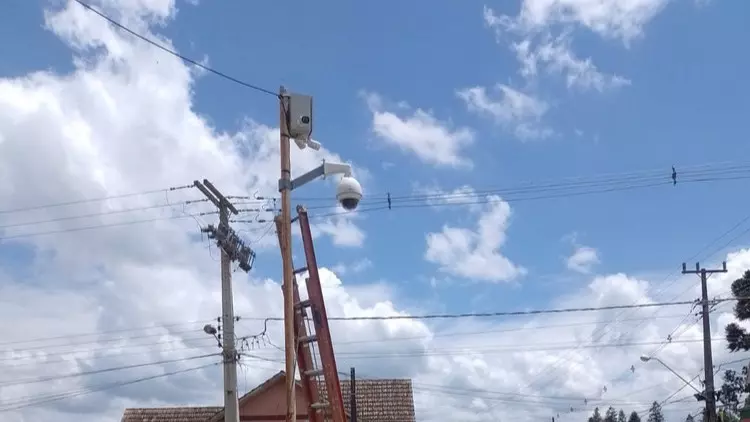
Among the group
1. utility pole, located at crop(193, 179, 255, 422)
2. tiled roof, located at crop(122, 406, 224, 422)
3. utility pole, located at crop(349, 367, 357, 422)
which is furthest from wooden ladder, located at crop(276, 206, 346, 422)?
tiled roof, located at crop(122, 406, 224, 422)

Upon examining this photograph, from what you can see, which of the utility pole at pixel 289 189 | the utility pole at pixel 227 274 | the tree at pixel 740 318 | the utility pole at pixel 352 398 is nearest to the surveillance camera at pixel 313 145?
the utility pole at pixel 289 189

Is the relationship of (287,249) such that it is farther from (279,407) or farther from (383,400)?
(383,400)

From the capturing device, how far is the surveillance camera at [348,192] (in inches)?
370

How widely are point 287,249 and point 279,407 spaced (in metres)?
22.5

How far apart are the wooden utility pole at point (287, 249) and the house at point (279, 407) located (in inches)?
862

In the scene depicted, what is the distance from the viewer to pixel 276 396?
30984 mm

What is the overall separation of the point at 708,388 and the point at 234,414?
19.6 meters

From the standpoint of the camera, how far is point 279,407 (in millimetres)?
30500

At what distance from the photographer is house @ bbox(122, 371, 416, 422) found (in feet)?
101

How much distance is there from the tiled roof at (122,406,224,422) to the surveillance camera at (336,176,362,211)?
86.8ft

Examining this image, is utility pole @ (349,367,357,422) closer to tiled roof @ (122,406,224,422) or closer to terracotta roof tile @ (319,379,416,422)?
terracotta roof tile @ (319,379,416,422)

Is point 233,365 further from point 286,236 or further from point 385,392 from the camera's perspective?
point 286,236

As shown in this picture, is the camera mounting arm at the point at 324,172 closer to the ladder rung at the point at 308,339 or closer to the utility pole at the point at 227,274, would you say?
the ladder rung at the point at 308,339

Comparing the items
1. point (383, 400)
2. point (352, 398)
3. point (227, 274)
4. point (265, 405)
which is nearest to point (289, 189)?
point (227, 274)
